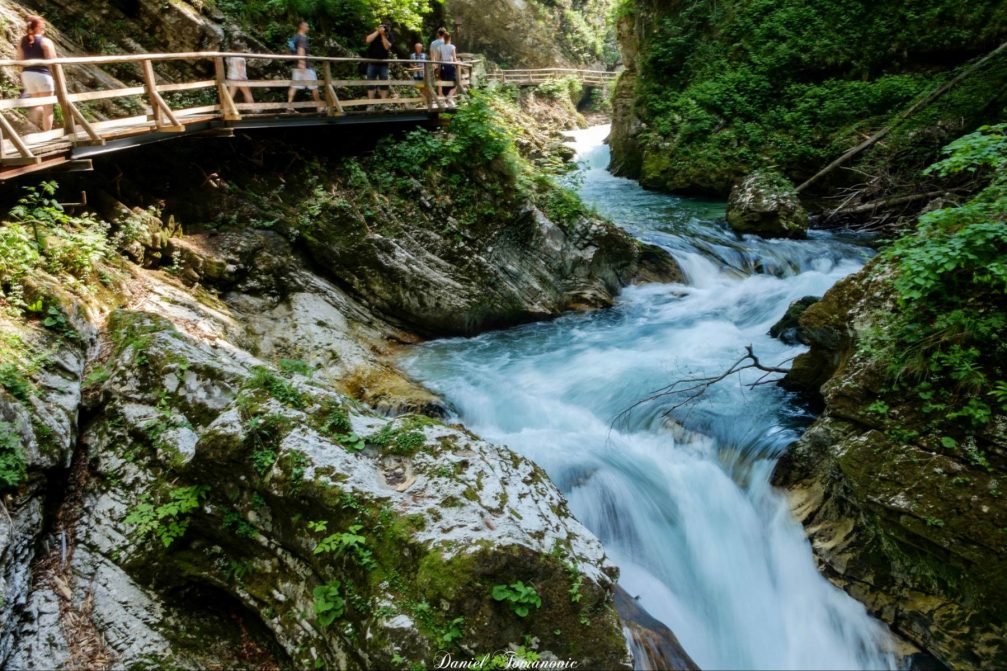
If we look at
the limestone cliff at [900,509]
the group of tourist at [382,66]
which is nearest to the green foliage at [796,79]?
the group of tourist at [382,66]

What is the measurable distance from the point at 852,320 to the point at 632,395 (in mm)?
3148

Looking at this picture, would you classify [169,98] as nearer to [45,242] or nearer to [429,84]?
[45,242]

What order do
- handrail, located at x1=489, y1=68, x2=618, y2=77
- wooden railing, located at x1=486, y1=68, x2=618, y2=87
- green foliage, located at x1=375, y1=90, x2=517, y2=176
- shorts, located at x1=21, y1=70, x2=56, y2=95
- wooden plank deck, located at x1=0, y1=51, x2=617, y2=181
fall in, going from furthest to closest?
handrail, located at x1=489, y1=68, x2=618, y2=77
wooden railing, located at x1=486, y1=68, x2=618, y2=87
green foliage, located at x1=375, y1=90, x2=517, y2=176
shorts, located at x1=21, y1=70, x2=56, y2=95
wooden plank deck, located at x1=0, y1=51, x2=617, y2=181

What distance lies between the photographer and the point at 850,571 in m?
5.75

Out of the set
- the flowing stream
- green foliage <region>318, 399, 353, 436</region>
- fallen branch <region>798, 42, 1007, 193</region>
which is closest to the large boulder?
the flowing stream

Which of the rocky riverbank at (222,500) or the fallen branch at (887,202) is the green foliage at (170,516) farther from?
the fallen branch at (887,202)

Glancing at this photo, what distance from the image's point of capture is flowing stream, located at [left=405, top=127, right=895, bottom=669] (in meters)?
5.81

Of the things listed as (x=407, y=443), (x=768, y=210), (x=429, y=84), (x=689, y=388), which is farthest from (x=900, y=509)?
(x=429, y=84)

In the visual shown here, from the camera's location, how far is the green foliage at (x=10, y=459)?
4.65m

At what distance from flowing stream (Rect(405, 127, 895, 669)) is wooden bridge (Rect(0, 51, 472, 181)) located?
15.7 ft

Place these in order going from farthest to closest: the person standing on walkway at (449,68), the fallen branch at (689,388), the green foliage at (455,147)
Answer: the person standing on walkway at (449,68) → the green foliage at (455,147) → the fallen branch at (689,388)

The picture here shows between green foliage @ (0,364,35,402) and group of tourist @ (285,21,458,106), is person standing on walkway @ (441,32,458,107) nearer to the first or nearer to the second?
group of tourist @ (285,21,458,106)

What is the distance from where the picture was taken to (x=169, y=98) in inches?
412

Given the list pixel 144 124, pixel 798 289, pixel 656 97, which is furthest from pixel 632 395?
pixel 656 97
